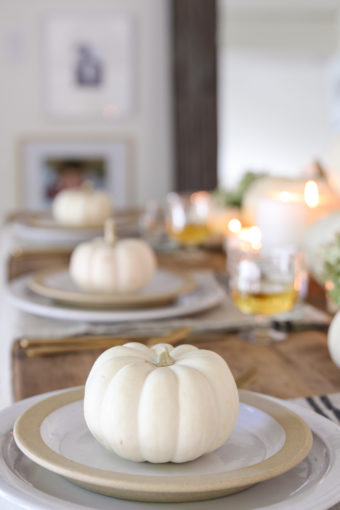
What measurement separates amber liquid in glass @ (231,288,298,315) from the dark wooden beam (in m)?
3.71

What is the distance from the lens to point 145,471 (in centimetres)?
55

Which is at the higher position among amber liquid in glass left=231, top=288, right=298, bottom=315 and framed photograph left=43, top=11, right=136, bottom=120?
framed photograph left=43, top=11, right=136, bottom=120

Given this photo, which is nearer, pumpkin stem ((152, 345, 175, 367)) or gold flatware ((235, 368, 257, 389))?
pumpkin stem ((152, 345, 175, 367))

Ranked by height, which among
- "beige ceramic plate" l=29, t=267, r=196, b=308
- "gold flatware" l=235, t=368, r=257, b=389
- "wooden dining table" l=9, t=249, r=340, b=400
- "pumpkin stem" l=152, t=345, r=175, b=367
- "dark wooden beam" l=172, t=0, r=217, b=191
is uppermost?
"dark wooden beam" l=172, t=0, r=217, b=191

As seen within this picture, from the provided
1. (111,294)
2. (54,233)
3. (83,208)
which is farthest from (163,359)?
(83,208)

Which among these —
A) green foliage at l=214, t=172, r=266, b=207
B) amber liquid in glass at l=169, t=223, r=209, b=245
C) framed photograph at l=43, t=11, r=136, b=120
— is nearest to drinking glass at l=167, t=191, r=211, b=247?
amber liquid in glass at l=169, t=223, r=209, b=245

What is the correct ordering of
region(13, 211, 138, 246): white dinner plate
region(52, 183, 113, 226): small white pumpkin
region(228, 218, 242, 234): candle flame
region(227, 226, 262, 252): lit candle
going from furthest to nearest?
region(52, 183, 113, 226): small white pumpkin < region(13, 211, 138, 246): white dinner plate < region(228, 218, 242, 234): candle flame < region(227, 226, 262, 252): lit candle

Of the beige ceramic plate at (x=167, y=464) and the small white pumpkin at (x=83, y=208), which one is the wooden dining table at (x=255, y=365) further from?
the small white pumpkin at (x=83, y=208)

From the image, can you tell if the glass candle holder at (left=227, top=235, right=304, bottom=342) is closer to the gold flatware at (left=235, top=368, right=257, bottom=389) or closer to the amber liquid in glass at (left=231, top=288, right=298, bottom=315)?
the amber liquid in glass at (left=231, top=288, right=298, bottom=315)

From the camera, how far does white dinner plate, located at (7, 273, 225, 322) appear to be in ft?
3.52

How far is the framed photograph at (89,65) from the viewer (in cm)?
463

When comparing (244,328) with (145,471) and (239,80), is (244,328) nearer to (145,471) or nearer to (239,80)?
(145,471)

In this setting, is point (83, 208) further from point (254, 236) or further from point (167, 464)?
point (167, 464)

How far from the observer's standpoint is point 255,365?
2.94ft
